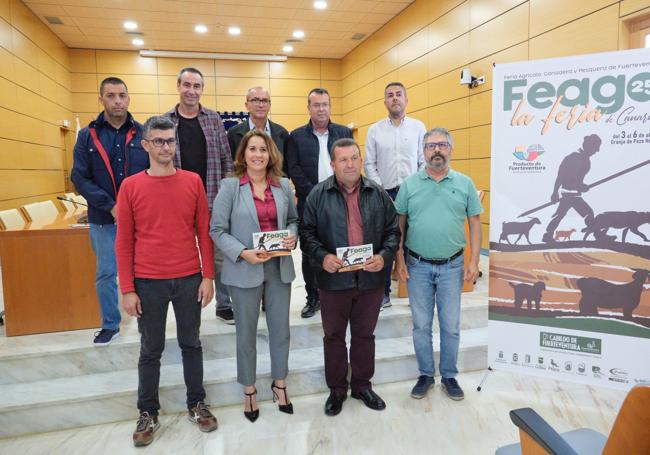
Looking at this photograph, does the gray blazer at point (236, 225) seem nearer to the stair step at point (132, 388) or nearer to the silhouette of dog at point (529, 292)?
the stair step at point (132, 388)

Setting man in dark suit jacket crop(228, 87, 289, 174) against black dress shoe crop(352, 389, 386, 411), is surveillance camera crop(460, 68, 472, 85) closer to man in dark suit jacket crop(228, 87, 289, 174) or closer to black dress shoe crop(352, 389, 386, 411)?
man in dark suit jacket crop(228, 87, 289, 174)

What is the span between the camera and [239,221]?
7.55ft

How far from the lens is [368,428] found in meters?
2.41

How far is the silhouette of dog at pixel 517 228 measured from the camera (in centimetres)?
244

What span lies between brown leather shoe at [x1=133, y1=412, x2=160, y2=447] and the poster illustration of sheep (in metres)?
2.00

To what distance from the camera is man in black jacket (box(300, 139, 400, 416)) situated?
2355 millimetres

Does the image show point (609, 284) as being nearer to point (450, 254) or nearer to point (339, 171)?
point (450, 254)

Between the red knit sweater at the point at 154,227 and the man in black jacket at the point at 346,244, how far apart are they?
0.64m

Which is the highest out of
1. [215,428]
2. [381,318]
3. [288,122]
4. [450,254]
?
[288,122]

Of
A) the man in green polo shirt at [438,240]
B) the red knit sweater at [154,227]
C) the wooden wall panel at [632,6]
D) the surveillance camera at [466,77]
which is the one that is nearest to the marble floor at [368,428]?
the man in green polo shirt at [438,240]

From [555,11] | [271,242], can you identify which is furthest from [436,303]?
[555,11]

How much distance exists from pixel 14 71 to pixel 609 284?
7.58 meters

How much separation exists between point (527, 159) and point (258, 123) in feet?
5.51

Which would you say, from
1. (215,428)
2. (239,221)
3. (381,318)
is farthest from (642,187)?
(215,428)
